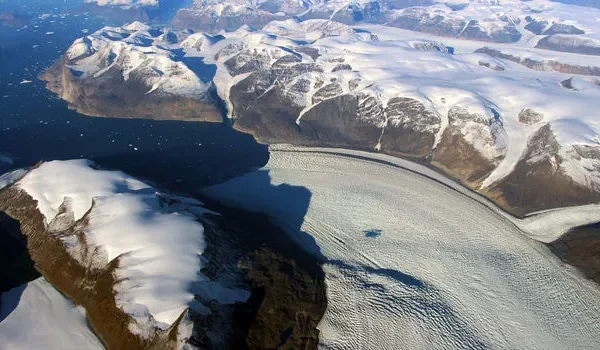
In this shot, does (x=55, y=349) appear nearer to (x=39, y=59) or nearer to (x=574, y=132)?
(x=574, y=132)

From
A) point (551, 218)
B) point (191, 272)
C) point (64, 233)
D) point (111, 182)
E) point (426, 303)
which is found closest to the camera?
point (191, 272)

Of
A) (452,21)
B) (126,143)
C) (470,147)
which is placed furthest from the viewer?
(452,21)

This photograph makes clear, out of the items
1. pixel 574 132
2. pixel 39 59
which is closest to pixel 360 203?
pixel 574 132

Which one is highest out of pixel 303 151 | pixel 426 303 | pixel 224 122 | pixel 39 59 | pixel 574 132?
pixel 574 132

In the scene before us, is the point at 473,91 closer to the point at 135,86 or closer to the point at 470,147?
the point at 470,147

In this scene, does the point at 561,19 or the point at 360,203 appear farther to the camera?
the point at 561,19

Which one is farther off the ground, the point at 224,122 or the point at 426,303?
the point at 426,303

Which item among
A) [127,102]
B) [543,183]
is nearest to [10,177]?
[127,102]

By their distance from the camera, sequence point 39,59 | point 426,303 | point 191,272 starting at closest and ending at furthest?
1. point 191,272
2. point 426,303
3. point 39,59
